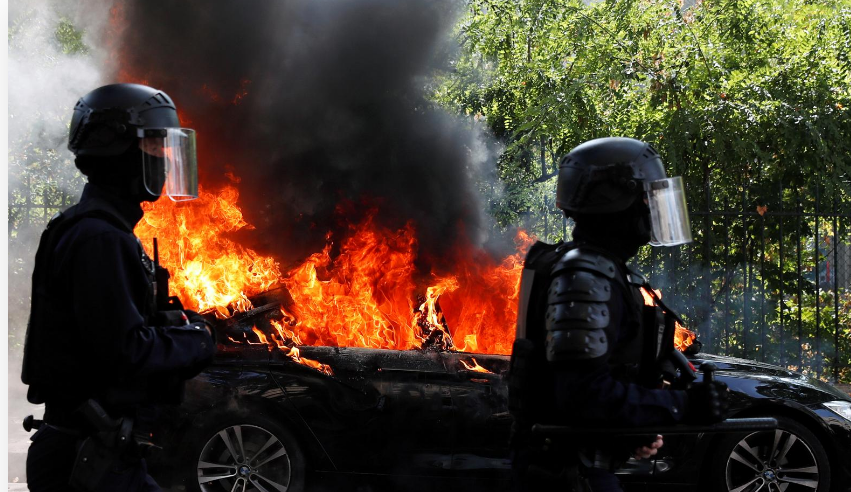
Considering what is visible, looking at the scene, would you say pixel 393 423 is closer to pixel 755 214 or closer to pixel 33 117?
pixel 755 214

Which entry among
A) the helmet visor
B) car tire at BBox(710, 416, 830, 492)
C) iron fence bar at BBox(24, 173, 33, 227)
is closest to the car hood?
car tire at BBox(710, 416, 830, 492)

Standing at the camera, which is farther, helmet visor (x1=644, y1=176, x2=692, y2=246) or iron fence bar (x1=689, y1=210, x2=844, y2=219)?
iron fence bar (x1=689, y1=210, x2=844, y2=219)

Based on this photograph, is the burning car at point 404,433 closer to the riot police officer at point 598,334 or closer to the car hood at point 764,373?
the car hood at point 764,373

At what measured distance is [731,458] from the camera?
5.11m

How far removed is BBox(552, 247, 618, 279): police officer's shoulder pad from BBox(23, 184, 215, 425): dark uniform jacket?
3.75 ft

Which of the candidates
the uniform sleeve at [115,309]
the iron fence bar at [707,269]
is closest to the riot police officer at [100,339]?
the uniform sleeve at [115,309]

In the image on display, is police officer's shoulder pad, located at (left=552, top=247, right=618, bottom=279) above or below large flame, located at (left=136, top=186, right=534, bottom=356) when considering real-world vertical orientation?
below

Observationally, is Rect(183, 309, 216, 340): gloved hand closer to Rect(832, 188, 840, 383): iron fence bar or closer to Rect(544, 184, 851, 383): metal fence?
Rect(544, 184, 851, 383): metal fence

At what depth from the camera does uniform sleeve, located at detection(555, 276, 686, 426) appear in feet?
7.66

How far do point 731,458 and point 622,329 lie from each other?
3136 mm

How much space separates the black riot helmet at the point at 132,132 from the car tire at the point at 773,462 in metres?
3.96

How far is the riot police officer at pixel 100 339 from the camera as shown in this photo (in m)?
2.27

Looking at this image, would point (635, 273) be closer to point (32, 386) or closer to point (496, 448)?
point (32, 386)

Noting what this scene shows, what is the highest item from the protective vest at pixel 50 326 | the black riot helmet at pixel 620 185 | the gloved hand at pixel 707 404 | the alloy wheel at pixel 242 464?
the black riot helmet at pixel 620 185
